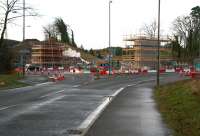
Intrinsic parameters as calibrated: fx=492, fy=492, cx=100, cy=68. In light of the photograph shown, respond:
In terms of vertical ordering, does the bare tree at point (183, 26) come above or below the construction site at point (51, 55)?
above

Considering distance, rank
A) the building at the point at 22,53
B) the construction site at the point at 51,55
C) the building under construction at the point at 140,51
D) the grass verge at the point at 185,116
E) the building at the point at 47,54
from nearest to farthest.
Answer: the grass verge at the point at 185,116 < the building at the point at 22,53 < the building under construction at the point at 140,51 < the building at the point at 47,54 < the construction site at the point at 51,55

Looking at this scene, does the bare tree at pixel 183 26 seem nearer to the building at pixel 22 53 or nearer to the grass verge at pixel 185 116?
the building at pixel 22 53

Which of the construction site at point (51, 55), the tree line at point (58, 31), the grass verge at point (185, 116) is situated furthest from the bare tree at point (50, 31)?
the grass verge at point (185, 116)

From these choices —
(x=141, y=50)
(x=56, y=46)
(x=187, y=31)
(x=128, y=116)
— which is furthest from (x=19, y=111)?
(x=187, y=31)

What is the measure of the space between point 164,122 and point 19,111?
572cm

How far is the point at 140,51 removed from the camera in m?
79.5

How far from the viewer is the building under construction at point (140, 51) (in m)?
80.2

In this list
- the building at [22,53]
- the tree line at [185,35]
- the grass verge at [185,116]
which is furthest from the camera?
the tree line at [185,35]

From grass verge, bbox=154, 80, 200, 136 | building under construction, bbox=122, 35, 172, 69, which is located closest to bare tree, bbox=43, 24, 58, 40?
building under construction, bbox=122, 35, 172, 69

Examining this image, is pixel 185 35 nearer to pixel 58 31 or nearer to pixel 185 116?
pixel 58 31

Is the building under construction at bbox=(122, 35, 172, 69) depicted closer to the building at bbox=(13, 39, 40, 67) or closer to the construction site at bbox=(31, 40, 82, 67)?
the construction site at bbox=(31, 40, 82, 67)

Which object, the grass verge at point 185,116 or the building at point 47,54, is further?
the building at point 47,54

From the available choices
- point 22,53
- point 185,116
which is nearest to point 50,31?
point 22,53

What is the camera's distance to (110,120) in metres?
14.5
